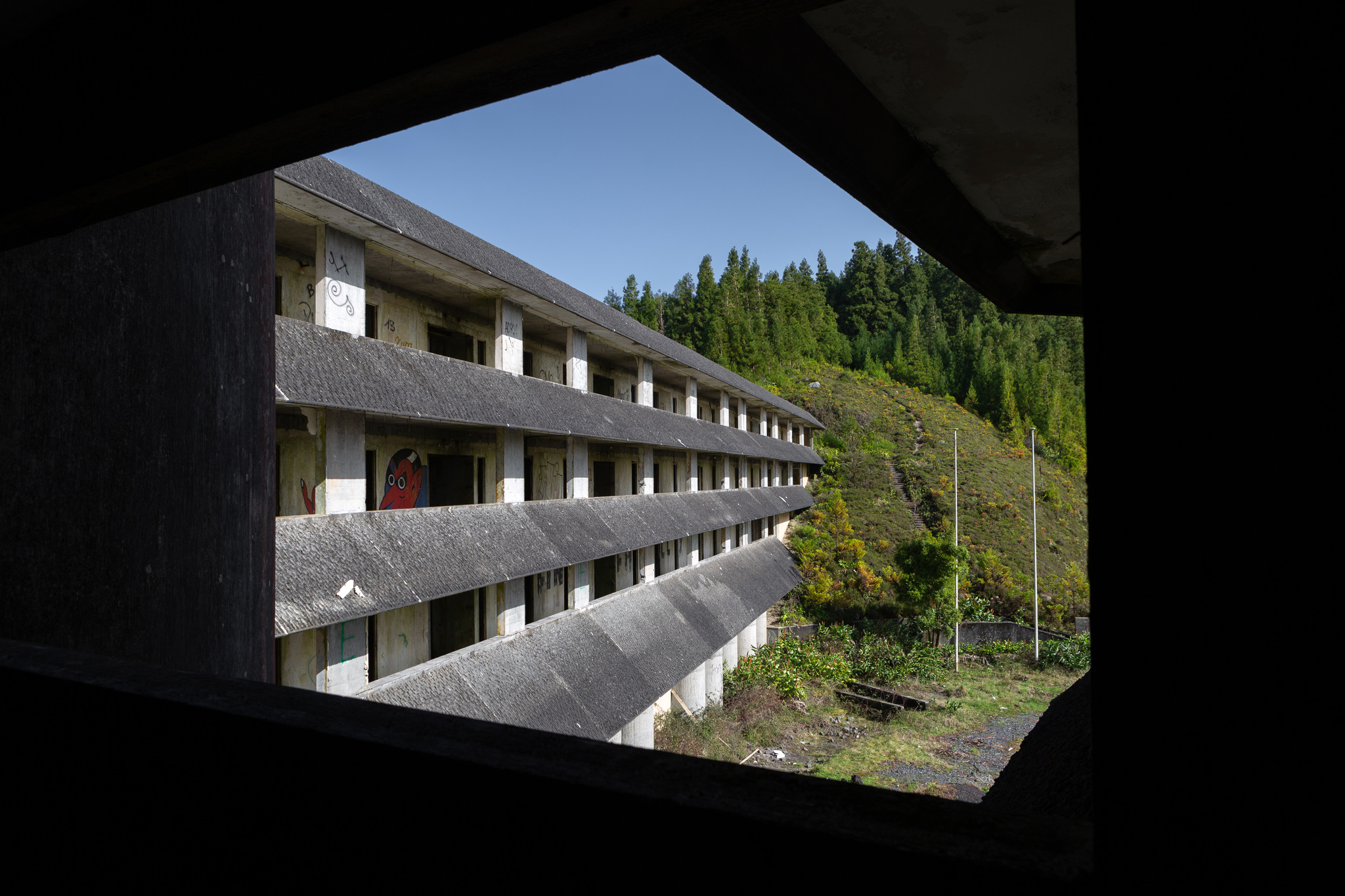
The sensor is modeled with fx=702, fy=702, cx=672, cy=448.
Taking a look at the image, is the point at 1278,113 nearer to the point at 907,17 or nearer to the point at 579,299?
the point at 907,17

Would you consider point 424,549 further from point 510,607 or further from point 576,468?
point 576,468

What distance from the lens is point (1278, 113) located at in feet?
1.65

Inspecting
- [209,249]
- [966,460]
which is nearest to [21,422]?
[209,249]

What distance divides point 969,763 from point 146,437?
65.8 feet

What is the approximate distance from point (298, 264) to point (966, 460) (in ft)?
134

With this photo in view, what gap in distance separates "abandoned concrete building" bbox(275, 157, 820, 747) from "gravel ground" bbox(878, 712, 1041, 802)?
245 inches

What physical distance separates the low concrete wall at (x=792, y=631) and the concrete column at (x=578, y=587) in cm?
1605

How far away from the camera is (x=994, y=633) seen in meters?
30.1

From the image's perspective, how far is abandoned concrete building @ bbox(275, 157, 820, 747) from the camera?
21.1 ft

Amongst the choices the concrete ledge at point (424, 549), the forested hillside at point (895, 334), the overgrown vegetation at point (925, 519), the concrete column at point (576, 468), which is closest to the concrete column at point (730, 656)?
the overgrown vegetation at point (925, 519)

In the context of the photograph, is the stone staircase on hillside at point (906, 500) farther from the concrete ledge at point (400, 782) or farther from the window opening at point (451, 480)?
the concrete ledge at point (400, 782)

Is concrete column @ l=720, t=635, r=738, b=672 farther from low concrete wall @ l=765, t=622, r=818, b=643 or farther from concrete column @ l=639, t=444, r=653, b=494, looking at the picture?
concrete column @ l=639, t=444, r=653, b=494

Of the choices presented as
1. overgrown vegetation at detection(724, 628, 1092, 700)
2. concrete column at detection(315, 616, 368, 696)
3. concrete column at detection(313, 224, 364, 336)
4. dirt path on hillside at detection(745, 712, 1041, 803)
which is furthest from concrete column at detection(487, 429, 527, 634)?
overgrown vegetation at detection(724, 628, 1092, 700)

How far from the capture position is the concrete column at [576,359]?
11719mm
